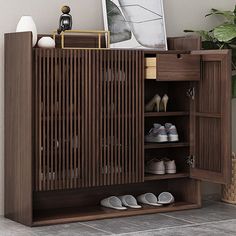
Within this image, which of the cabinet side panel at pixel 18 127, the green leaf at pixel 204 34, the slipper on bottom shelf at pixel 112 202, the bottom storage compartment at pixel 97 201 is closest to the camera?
the cabinet side panel at pixel 18 127

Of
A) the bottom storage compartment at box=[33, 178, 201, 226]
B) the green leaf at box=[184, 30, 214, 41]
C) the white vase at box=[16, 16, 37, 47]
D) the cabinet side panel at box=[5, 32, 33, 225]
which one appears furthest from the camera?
the green leaf at box=[184, 30, 214, 41]

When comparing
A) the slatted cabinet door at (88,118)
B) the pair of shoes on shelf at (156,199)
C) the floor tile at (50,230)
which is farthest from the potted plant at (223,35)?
the floor tile at (50,230)

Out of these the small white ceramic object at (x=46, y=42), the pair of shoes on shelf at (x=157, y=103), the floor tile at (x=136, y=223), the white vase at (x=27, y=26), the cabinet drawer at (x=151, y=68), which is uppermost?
the white vase at (x=27, y=26)

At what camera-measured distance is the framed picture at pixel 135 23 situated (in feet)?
15.7

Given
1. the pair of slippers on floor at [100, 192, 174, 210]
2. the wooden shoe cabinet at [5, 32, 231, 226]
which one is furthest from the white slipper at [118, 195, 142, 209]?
the wooden shoe cabinet at [5, 32, 231, 226]

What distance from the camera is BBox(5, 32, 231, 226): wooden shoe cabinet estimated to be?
4266 mm

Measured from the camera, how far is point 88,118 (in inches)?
173

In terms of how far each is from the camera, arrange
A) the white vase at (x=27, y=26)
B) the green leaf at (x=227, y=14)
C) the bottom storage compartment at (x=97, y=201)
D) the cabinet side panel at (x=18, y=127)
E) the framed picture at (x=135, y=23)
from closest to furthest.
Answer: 1. the cabinet side panel at (x=18, y=127)
2. the white vase at (x=27, y=26)
3. the bottom storage compartment at (x=97, y=201)
4. the framed picture at (x=135, y=23)
5. the green leaf at (x=227, y=14)

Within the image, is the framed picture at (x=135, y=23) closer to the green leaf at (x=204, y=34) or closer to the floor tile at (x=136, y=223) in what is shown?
the green leaf at (x=204, y=34)

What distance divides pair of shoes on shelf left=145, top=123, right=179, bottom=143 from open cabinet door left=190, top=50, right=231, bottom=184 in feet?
0.41

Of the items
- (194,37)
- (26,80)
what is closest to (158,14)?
(194,37)

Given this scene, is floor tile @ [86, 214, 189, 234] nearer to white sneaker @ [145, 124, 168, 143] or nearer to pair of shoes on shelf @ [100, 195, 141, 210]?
pair of shoes on shelf @ [100, 195, 141, 210]

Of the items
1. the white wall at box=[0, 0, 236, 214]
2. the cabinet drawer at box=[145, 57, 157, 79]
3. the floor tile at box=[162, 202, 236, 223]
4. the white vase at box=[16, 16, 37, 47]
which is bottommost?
the floor tile at box=[162, 202, 236, 223]

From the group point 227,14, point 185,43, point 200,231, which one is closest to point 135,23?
point 185,43
